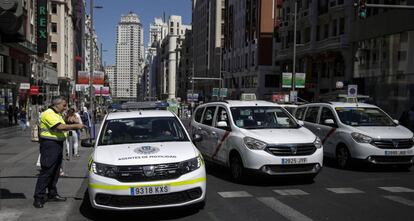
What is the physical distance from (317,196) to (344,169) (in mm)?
3762

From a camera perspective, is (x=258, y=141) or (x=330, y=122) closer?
(x=258, y=141)

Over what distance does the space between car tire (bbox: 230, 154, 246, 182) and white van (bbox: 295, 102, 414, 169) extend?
10.7 feet

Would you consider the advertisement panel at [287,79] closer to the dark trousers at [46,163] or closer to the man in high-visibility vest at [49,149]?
the man in high-visibility vest at [49,149]

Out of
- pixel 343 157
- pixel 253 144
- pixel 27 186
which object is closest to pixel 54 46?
pixel 343 157

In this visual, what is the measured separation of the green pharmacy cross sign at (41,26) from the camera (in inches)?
1780

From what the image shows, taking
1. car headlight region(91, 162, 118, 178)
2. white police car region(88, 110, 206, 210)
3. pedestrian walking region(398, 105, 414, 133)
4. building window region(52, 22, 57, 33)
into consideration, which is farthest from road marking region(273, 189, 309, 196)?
building window region(52, 22, 57, 33)

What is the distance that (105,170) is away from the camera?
6691 millimetres

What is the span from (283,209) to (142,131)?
106 inches

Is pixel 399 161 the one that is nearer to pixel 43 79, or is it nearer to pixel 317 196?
pixel 317 196

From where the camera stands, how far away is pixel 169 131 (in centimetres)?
821

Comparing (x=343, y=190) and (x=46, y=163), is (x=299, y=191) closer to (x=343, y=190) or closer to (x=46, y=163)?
(x=343, y=190)

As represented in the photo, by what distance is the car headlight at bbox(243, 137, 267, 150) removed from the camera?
919cm

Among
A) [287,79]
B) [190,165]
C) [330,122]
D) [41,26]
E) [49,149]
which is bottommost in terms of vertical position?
[190,165]

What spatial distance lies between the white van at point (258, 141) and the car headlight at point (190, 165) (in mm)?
2379
